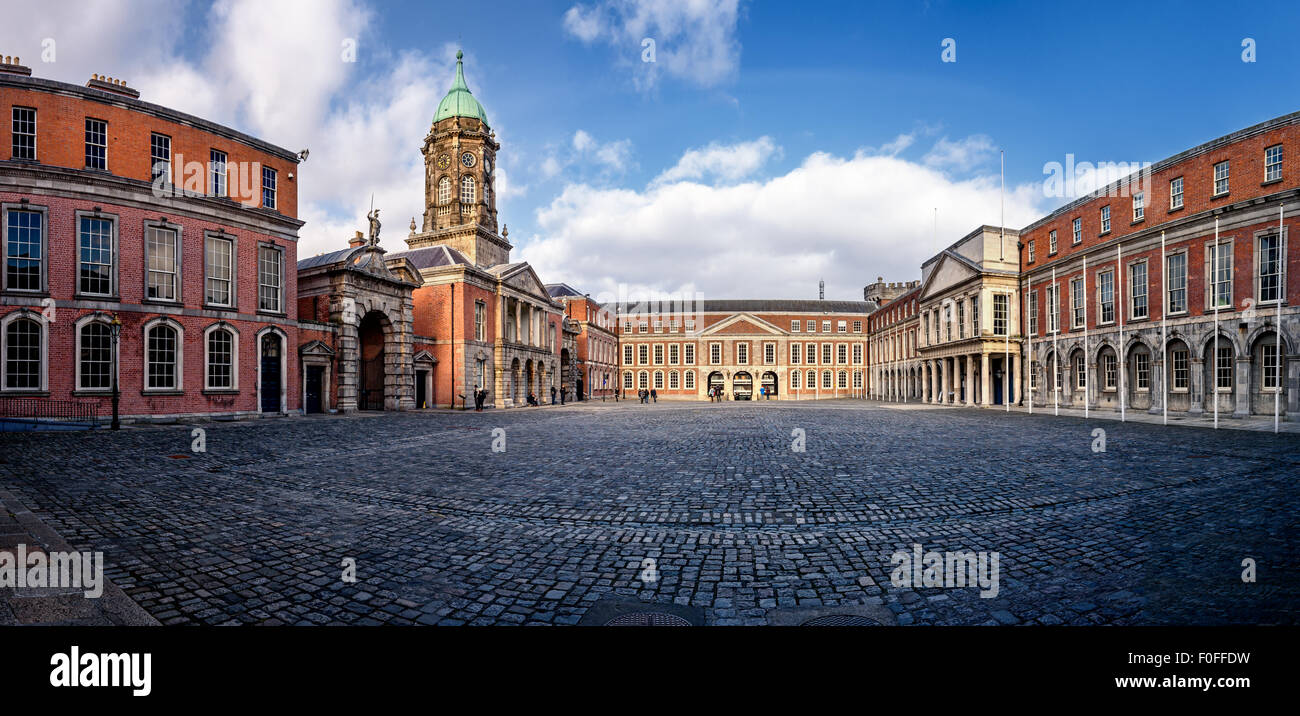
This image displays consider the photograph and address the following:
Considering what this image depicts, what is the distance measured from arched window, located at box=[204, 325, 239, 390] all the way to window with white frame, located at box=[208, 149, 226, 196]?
6.27 metres

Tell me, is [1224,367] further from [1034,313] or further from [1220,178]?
[1034,313]

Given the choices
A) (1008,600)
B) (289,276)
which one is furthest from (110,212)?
(1008,600)

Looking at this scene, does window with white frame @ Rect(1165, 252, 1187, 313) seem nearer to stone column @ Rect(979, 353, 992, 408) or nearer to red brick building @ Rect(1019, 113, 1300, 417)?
red brick building @ Rect(1019, 113, 1300, 417)

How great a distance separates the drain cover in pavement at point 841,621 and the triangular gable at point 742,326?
7873 centimetres

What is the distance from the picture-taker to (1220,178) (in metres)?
26.2

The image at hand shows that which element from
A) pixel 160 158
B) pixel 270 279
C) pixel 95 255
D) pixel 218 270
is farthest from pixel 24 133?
pixel 270 279

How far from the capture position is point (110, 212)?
22156 mm

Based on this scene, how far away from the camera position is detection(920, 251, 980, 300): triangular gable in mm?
43812

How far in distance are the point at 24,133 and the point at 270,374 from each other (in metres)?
12.4

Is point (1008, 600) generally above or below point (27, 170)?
below

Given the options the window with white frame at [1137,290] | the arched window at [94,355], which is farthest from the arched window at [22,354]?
the window with white frame at [1137,290]
